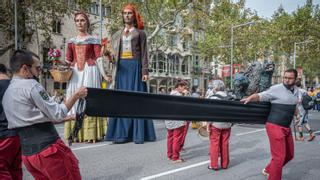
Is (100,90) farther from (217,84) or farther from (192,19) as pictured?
(192,19)

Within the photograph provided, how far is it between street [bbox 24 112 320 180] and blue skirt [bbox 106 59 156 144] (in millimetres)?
287

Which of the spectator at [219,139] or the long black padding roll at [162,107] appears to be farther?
the spectator at [219,139]

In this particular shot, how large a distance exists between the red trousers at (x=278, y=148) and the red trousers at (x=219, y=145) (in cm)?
117

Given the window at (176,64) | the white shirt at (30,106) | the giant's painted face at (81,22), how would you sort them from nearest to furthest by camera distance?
the white shirt at (30,106), the giant's painted face at (81,22), the window at (176,64)

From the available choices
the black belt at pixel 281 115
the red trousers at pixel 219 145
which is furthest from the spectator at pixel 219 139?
the black belt at pixel 281 115

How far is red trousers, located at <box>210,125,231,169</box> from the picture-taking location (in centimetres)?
580

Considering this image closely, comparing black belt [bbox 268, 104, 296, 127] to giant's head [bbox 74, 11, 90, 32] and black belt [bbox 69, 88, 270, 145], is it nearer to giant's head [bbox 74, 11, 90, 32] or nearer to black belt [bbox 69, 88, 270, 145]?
black belt [bbox 69, 88, 270, 145]

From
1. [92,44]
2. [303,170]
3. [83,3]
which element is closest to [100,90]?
[92,44]

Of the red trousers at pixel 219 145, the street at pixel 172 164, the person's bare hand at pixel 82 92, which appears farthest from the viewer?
the red trousers at pixel 219 145

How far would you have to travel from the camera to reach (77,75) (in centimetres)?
579

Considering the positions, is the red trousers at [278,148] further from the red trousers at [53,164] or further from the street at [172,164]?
the red trousers at [53,164]

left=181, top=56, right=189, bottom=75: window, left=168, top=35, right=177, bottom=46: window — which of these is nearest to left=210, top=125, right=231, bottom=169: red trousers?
left=168, top=35, right=177, bottom=46: window

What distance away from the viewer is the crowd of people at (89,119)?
9.62 feet

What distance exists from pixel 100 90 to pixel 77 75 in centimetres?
275
